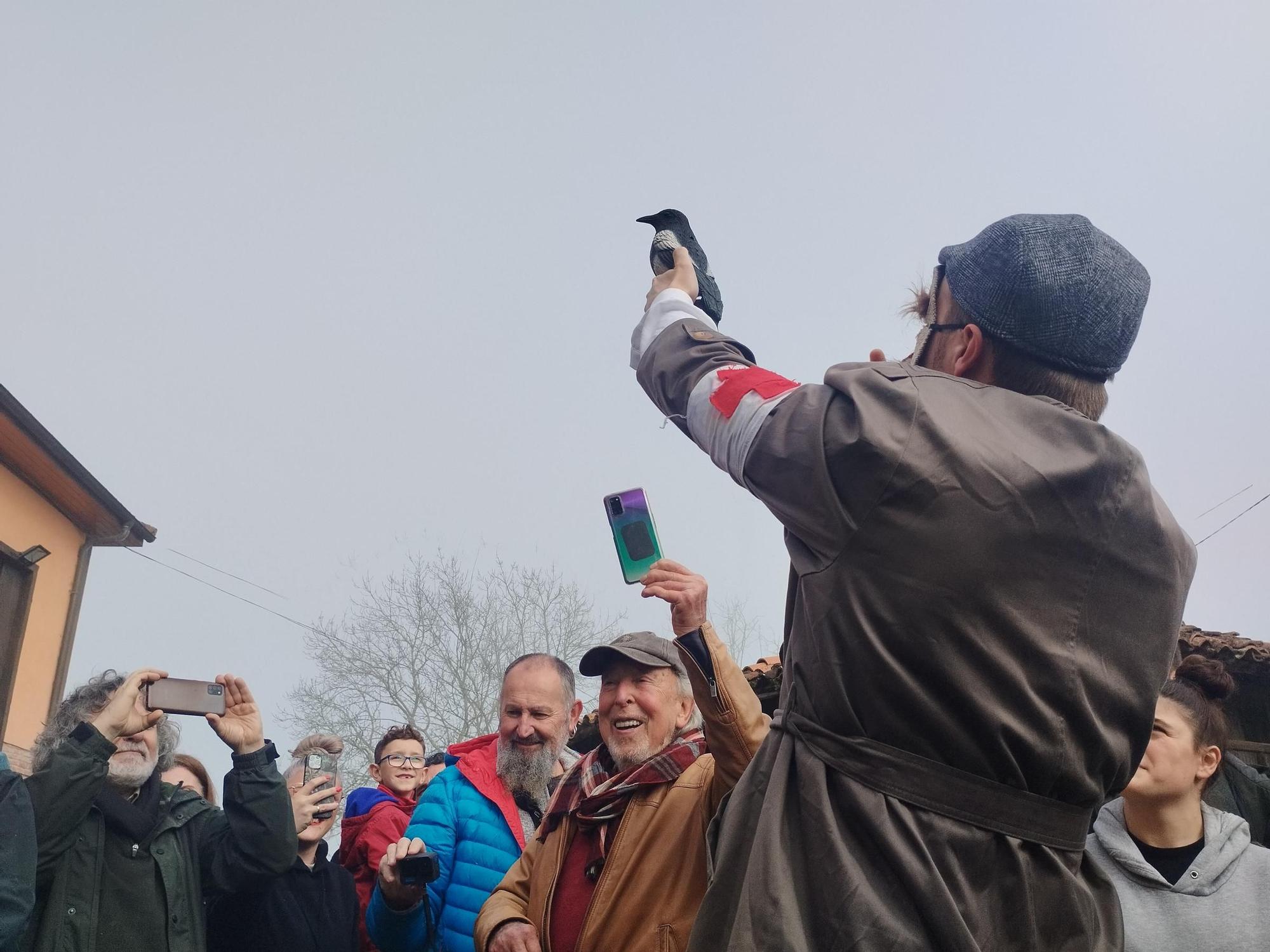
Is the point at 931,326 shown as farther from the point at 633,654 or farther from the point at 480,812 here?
the point at 480,812

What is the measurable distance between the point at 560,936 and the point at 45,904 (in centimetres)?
183

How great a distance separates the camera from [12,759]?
1157cm

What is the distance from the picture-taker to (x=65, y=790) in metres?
3.72

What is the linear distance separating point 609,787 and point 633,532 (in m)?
0.92

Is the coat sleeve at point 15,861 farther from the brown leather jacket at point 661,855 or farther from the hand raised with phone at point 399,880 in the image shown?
the brown leather jacket at point 661,855

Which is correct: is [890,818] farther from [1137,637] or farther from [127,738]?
[127,738]

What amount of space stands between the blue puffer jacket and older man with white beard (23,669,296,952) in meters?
0.46

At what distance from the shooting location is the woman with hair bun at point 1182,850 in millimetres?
3004

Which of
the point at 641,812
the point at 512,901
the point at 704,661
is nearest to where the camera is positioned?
the point at 704,661

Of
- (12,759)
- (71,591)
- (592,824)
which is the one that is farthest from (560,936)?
(71,591)

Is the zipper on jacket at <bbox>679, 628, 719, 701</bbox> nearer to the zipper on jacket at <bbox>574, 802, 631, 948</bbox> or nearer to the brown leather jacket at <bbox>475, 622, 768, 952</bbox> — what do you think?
the brown leather jacket at <bbox>475, 622, 768, 952</bbox>

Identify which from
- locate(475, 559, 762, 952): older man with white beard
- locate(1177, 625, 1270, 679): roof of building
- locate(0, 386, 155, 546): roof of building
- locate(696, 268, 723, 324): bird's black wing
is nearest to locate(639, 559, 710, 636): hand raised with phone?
locate(475, 559, 762, 952): older man with white beard

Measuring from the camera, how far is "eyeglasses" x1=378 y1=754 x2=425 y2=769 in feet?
18.7

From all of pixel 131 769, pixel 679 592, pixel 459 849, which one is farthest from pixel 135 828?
pixel 679 592
